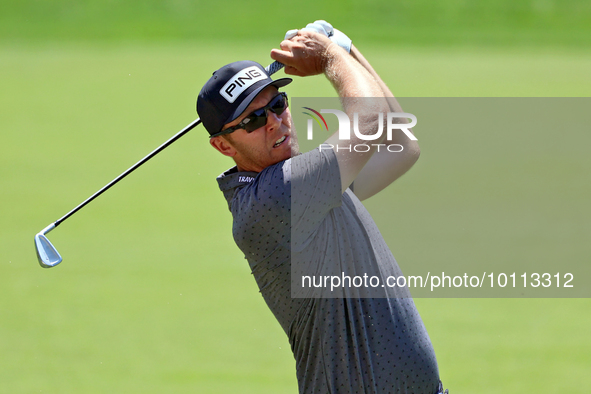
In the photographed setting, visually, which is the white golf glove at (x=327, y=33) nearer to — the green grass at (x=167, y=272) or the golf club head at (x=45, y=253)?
the golf club head at (x=45, y=253)

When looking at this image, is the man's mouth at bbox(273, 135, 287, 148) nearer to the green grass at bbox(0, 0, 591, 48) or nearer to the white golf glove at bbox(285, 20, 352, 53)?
the white golf glove at bbox(285, 20, 352, 53)

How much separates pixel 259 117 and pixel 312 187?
433mm

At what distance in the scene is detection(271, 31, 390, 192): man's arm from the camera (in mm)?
2691

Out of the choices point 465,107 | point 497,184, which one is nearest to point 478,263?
point 497,184

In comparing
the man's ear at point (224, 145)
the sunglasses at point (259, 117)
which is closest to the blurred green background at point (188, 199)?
the man's ear at point (224, 145)

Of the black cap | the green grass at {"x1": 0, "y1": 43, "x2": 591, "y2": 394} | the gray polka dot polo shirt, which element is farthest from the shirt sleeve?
the green grass at {"x1": 0, "y1": 43, "x2": 591, "y2": 394}

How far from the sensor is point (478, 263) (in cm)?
792

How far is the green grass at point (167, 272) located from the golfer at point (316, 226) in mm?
2768

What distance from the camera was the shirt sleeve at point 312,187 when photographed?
2.70 meters

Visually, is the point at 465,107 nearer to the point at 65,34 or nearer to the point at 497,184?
the point at 497,184

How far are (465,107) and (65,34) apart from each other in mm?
13531

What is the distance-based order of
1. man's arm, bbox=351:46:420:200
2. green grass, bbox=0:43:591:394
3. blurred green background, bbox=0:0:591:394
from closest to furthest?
1. man's arm, bbox=351:46:420:200
2. green grass, bbox=0:43:591:394
3. blurred green background, bbox=0:0:591:394

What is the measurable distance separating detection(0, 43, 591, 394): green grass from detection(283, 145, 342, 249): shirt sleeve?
3111 mm

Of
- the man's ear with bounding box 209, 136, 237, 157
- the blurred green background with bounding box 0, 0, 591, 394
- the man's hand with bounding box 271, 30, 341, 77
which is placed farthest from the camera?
the blurred green background with bounding box 0, 0, 591, 394
